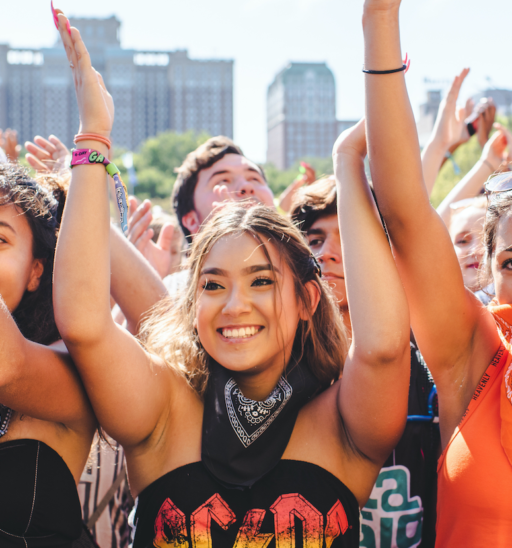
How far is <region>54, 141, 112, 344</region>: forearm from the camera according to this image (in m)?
1.46

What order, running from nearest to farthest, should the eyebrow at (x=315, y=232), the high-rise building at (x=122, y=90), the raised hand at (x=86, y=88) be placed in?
the raised hand at (x=86, y=88) < the eyebrow at (x=315, y=232) < the high-rise building at (x=122, y=90)

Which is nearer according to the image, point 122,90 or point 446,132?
point 446,132

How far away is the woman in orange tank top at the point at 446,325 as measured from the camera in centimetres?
142

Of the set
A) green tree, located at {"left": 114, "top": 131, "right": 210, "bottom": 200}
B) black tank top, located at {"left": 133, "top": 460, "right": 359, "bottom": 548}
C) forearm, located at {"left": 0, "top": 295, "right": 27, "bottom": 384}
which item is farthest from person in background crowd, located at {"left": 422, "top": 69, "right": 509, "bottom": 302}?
green tree, located at {"left": 114, "top": 131, "right": 210, "bottom": 200}

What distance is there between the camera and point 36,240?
173 centimetres

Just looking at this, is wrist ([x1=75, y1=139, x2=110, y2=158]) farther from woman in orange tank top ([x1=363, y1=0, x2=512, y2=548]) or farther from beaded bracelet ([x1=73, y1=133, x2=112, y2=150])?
woman in orange tank top ([x1=363, y1=0, x2=512, y2=548])

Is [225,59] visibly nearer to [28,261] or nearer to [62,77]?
[62,77]

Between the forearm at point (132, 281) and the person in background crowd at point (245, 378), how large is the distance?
1.21 ft

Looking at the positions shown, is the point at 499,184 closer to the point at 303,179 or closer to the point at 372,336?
the point at 372,336

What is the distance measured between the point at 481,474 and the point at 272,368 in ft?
2.22

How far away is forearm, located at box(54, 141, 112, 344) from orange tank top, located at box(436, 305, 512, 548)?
3.15 ft

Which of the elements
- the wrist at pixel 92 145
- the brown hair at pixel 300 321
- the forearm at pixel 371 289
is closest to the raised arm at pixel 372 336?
the forearm at pixel 371 289

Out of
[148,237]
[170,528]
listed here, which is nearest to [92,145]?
[170,528]

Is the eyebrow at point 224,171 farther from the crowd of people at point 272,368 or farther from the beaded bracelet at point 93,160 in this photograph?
the beaded bracelet at point 93,160
